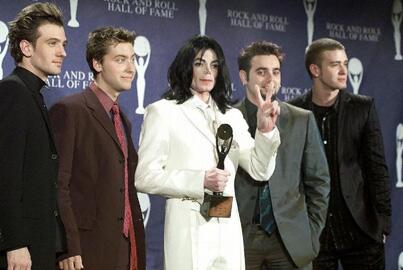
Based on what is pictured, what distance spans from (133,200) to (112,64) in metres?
0.65

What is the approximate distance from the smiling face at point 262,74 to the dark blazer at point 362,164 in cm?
58

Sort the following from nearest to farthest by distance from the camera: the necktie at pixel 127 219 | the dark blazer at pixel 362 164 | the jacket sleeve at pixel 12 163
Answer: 1. the jacket sleeve at pixel 12 163
2. the necktie at pixel 127 219
3. the dark blazer at pixel 362 164

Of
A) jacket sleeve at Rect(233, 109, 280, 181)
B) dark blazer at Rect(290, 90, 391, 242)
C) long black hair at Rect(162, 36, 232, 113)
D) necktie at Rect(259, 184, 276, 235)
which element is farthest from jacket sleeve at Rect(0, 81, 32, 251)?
dark blazer at Rect(290, 90, 391, 242)

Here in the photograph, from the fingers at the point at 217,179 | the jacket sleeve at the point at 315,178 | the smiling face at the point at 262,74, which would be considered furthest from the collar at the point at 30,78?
the jacket sleeve at the point at 315,178

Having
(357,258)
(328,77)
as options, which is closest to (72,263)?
(357,258)

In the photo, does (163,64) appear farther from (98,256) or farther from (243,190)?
(98,256)

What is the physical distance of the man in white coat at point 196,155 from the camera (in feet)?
11.9

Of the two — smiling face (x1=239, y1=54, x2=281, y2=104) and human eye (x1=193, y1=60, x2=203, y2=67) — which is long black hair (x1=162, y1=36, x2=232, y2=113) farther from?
smiling face (x1=239, y1=54, x2=281, y2=104)

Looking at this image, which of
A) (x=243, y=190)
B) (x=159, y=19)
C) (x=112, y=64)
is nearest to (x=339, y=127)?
(x=243, y=190)

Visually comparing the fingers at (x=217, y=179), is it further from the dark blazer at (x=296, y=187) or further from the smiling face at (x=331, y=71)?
the smiling face at (x=331, y=71)

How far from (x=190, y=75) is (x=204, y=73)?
7 centimetres

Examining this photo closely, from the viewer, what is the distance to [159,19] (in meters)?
5.04

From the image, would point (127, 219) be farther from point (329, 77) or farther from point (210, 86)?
point (329, 77)

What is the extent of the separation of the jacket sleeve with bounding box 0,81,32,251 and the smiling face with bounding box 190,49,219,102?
918 millimetres
